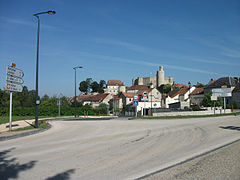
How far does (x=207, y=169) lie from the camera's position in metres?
5.93

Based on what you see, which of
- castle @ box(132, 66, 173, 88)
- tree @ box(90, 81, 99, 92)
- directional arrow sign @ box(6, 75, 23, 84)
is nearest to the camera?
directional arrow sign @ box(6, 75, 23, 84)

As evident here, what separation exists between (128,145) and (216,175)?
14.7 feet

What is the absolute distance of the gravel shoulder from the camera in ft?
17.5

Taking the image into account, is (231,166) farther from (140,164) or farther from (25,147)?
(25,147)

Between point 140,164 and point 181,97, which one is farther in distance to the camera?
point 181,97

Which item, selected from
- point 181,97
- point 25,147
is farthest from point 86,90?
point 25,147

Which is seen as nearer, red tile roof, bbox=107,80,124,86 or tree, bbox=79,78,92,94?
tree, bbox=79,78,92,94

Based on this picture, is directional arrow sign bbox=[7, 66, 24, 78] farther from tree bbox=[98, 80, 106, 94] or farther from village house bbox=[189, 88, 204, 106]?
tree bbox=[98, 80, 106, 94]

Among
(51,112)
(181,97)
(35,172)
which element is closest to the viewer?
(35,172)

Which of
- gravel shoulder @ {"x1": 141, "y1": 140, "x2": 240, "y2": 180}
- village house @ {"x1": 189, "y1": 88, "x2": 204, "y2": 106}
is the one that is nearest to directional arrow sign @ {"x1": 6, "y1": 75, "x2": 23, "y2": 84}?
gravel shoulder @ {"x1": 141, "y1": 140, "x2": 240, "y2": 180}

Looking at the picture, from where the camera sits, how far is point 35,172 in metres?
5.73

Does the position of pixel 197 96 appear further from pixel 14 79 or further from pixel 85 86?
pixel 85 86

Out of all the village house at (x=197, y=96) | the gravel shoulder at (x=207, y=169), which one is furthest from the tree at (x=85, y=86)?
the gravel shoulder at (x=207, y=169)

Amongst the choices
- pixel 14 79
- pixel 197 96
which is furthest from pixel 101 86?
pixel 14 79
